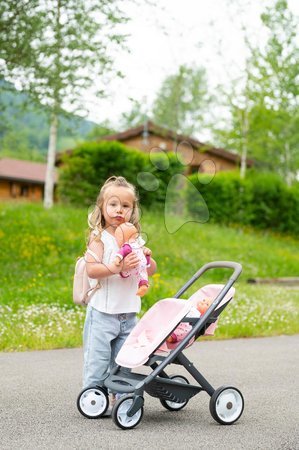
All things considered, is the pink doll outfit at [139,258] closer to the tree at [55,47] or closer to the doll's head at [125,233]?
the doll's head at [125,233]

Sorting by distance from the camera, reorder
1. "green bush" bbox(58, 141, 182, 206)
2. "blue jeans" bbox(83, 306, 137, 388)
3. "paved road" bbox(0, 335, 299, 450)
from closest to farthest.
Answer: "paved road" bbox(0, 335, 299, 450), "blue jeans" bbox(83, 306, 137, 388), "green bush" bbox(58, 141, 182, 206)

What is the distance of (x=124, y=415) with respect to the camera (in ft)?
15.8

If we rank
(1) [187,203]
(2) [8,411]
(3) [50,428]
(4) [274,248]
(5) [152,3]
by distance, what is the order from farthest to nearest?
1. (4) [274,248]
2. (1) [187,203]
3. (5) [152,3]
4. (2) [8,411]
5. (3) [50,428]

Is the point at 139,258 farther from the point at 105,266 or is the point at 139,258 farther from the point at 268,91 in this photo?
the point at 268,91

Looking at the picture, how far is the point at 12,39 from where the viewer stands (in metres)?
15.6

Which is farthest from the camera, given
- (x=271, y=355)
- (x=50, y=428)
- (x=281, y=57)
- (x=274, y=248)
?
(x=281, y=57)

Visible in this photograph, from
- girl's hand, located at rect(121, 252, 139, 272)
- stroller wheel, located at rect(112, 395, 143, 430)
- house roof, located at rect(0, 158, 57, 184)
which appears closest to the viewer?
stroller wheel, located at rect(112, 395, 143, 430)

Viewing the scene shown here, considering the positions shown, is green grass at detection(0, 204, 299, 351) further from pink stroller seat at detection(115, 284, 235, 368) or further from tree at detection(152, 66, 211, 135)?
tree at detection(152, 66, 211, 135)

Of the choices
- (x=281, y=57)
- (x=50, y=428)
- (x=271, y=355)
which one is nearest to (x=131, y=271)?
(x=50, y=428)

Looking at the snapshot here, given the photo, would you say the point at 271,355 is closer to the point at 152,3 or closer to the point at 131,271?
the point at 131,271

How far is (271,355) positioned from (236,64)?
2073 cm

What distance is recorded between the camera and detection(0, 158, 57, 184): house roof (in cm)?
4519

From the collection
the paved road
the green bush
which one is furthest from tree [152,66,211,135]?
the paved road

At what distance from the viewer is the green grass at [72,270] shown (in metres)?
9.36
